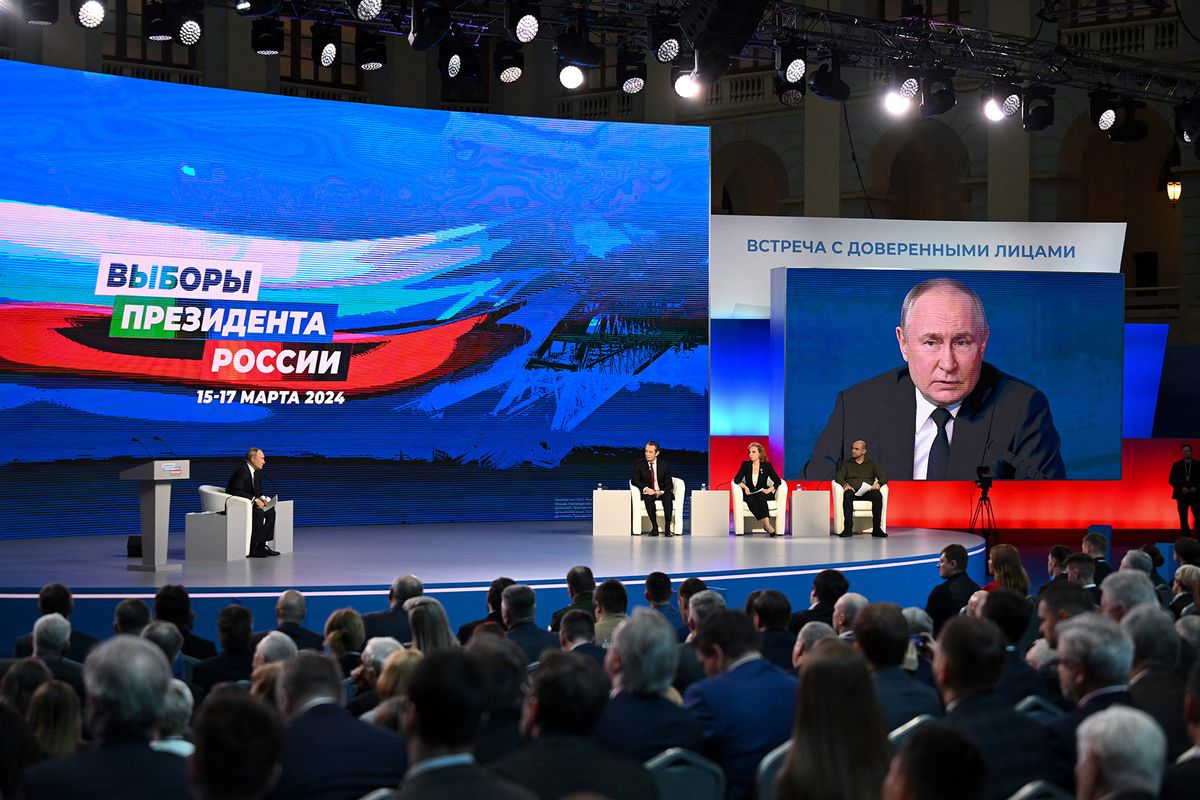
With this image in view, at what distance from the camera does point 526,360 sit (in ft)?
44.7

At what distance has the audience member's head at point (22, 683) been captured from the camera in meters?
3.73

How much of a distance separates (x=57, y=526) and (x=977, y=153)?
42.7ft

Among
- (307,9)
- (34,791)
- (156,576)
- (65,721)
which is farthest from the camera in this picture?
(307,9)

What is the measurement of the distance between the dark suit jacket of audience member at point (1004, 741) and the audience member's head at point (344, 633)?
102 inches

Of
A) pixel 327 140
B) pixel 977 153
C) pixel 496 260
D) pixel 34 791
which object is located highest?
pixel 977 153

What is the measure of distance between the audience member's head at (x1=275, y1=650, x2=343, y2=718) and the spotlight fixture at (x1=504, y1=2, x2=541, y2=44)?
8.62 meters

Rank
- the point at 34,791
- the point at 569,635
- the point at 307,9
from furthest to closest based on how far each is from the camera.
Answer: the point at 307,9
the point at 569,635
the point at 34,791

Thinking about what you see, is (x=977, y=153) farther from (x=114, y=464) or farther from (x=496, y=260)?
(x=114, y=464)

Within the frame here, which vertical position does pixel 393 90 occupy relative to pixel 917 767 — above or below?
above

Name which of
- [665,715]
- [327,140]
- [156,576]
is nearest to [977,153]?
[327,140]

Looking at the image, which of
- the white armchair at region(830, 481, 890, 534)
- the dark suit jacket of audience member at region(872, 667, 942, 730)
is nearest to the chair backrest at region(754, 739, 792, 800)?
the dark suit jacket of audience member at region(872, 667, 942, 730)

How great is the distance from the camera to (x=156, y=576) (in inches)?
355

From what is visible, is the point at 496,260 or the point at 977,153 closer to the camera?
the point at 496,260

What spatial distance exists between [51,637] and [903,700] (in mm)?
2882
